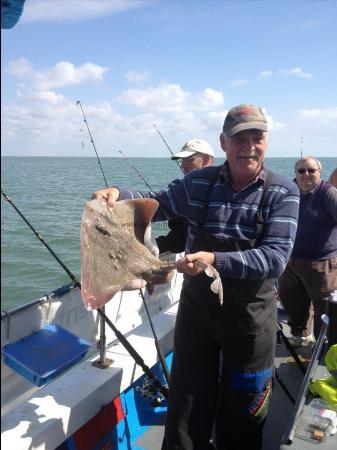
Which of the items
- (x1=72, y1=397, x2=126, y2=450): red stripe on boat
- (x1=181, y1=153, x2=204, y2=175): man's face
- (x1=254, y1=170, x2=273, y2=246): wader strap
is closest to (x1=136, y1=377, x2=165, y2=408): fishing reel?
(x1=72, y1=397, x2=126, y2=450): red stripe on boat

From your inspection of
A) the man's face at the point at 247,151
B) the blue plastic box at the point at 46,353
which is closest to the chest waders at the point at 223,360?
the man's face at the point at 247,151

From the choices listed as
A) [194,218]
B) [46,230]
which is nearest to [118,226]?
[194,218]

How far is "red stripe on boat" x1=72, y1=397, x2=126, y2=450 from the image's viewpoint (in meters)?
2.96

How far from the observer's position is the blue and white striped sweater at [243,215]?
102 inches

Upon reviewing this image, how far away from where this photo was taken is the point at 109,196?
2.84m

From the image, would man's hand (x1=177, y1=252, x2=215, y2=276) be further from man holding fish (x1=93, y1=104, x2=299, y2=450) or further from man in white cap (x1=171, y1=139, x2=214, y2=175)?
man in white cap (x1=171, y1=139, x2=214, y2=175)

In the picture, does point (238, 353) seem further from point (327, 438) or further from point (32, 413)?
point (32, 413)

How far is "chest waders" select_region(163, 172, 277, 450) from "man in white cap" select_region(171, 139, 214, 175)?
1.66 metres

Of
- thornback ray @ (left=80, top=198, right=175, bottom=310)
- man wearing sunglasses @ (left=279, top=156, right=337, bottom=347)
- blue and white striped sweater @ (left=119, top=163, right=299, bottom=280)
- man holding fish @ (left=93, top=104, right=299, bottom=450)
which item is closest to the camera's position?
thornback ray @ (left=80, top=198, right=175, bottom=310)

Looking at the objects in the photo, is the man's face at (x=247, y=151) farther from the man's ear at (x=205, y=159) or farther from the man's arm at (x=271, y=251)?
the man's ear at (x=205, y=159)

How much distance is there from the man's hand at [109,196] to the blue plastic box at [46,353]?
931 millimetres

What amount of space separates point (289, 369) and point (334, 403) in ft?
6.76

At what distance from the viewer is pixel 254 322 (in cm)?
277

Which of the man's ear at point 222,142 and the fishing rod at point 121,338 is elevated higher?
the man's ear at point 222,142
